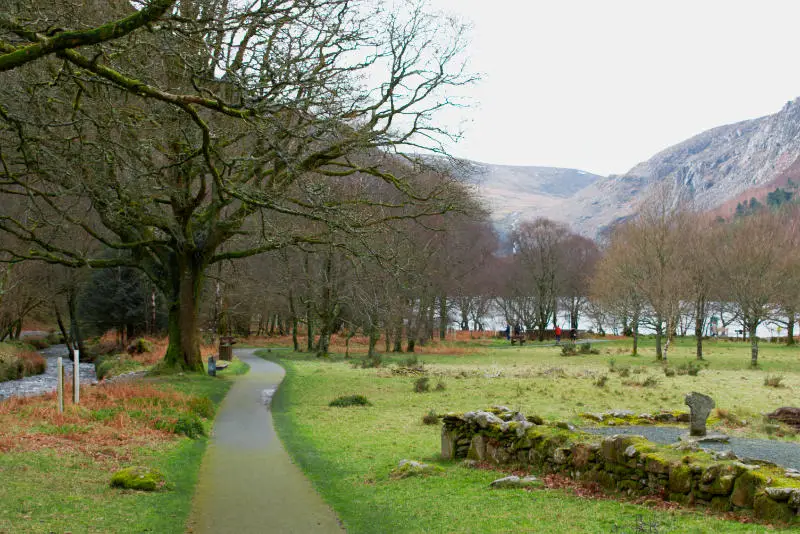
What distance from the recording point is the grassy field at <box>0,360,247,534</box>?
8.09 meters

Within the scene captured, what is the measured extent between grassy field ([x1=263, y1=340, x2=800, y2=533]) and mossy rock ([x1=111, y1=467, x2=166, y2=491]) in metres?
2.43

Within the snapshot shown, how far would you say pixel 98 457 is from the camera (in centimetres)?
1163

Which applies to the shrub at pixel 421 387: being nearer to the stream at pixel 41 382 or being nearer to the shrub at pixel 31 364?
the stream at pixel 41 382

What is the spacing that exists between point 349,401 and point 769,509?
15364 mm

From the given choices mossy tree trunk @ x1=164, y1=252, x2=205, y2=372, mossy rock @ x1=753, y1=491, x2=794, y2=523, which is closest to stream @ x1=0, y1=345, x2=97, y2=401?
mossy tree trunk @ x1=164, y1=252, x2=205, y2=372

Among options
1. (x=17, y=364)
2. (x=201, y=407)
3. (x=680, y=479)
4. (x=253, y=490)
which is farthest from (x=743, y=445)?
(x=17, y=364)

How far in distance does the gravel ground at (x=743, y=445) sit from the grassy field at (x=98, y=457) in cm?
787

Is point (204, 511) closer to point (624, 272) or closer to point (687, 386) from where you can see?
point (687, 386)

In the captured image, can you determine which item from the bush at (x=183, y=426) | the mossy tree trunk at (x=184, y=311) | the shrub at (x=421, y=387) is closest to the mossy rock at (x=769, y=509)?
the bush at (x=183, y=426)

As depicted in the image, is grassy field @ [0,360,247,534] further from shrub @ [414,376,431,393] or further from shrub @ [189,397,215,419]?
shrub @ [414,376,431,393]

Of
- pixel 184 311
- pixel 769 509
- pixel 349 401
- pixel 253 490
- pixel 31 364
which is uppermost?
pixel 184 311

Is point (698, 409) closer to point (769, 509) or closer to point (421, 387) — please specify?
point (769, 509)

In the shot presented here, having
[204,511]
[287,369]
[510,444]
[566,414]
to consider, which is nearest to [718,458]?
[510,444]

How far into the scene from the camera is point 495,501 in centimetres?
895
